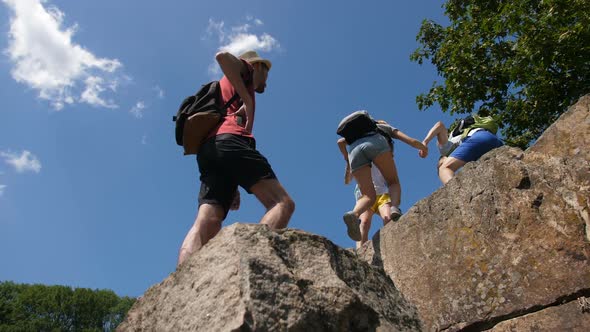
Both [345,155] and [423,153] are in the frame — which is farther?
[345,155]

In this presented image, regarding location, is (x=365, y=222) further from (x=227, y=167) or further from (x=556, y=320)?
(x=227, y=167)

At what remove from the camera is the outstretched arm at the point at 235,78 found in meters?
3.74

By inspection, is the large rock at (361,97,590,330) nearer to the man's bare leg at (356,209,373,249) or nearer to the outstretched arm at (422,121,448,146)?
the man's bare leg at (356,209,373,249)

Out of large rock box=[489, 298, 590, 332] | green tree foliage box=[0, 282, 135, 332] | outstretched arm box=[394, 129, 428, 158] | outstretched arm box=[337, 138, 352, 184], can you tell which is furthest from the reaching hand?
green tree foliage box=[0, 282, 135, 332]

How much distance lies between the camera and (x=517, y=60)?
34.8ft

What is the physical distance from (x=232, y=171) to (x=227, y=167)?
0.14 feet

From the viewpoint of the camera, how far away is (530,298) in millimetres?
3656

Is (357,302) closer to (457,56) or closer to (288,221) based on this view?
(288,221)

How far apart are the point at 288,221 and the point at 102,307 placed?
5099 centimetres

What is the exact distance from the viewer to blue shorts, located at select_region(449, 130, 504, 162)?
238 inches

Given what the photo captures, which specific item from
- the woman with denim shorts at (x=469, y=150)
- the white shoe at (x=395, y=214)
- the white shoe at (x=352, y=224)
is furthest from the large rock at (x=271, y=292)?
the woman with denim shorts at (x=469, y=150)

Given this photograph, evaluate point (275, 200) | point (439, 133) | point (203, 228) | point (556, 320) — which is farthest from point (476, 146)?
point (203, 228)

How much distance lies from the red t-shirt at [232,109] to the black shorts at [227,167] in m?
0.06

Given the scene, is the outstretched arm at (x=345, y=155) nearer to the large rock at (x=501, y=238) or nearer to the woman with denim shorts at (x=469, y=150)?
the woman with denim shorts at (x=469, y=150)
